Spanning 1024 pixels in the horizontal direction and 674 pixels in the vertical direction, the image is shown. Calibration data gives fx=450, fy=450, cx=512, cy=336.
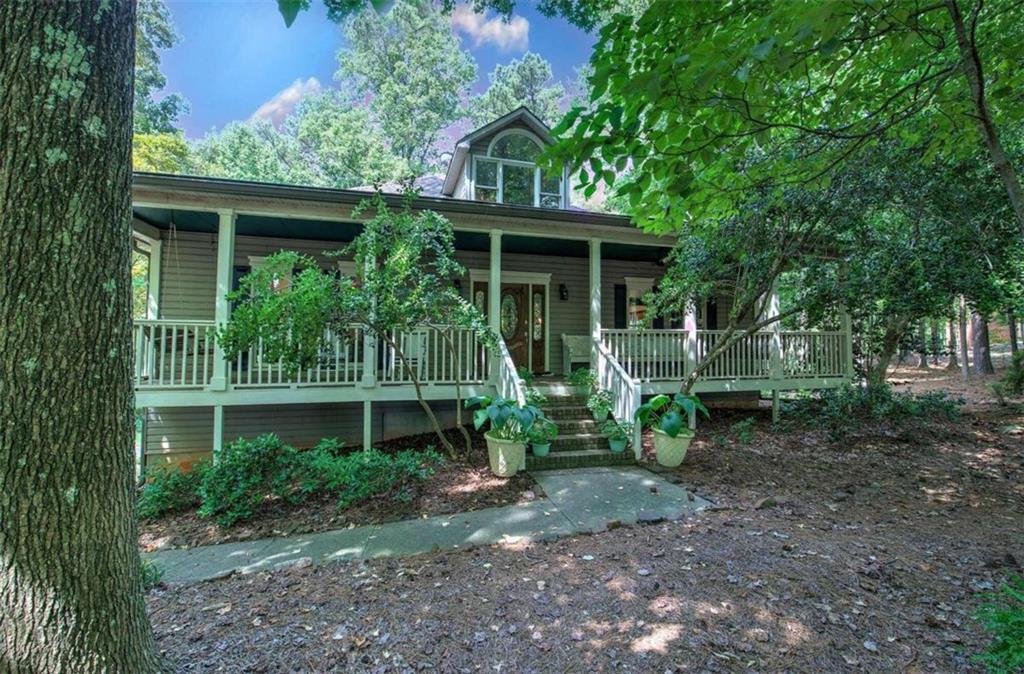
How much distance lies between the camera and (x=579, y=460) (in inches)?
238

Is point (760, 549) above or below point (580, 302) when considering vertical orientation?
below

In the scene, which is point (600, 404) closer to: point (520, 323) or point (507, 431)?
point (507, 431)

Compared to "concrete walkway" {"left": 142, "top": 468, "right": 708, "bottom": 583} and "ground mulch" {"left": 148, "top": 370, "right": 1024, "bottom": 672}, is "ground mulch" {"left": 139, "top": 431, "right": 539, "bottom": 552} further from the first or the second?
"ground mulch" {"left": 148, "top": 370, "right": 1024, "bottom": 672}

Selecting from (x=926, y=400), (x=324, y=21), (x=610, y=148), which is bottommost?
(x=926, y=400)

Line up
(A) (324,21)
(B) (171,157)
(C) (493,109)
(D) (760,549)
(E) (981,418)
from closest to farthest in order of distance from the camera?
(D) (760,549) < (A) (324,21) < (E) (981,418) < (B) (171,157) < (C) (493,109)

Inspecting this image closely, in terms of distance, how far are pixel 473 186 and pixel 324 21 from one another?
555cm

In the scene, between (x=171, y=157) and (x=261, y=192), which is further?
(x=171, y=157)

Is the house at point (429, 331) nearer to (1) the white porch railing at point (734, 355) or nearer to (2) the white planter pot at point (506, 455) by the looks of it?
(1) the white porch railing at point (734, 355)

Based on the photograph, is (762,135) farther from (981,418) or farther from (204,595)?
(981,418)

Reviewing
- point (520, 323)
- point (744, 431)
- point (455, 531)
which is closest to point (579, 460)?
point (455, 531)

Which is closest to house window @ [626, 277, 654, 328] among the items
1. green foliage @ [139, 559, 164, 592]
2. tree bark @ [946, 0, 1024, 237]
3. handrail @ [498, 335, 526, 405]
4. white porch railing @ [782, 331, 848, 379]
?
white porch railing @ [782, 331, 848, 379]

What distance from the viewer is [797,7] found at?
199cm

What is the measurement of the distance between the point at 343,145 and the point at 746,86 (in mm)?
23805

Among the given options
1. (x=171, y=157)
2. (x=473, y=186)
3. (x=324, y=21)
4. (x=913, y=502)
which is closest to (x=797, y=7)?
(x=324, y=21)
